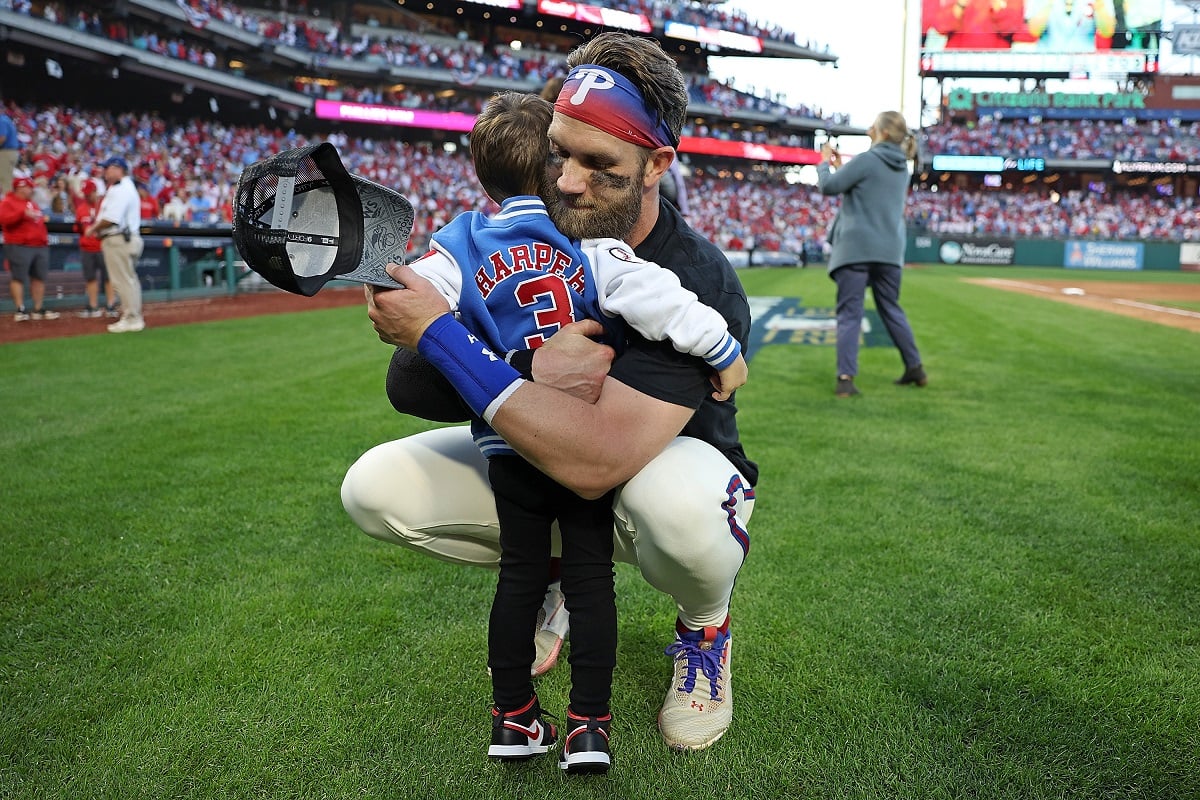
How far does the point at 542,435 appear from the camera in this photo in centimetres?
183

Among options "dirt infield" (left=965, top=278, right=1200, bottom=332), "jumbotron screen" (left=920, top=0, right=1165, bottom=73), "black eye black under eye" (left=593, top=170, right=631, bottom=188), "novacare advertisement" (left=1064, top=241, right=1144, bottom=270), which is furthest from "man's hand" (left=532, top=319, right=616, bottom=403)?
"jumbotron screen" (left=920, top=0, right=1165, bottom=73)

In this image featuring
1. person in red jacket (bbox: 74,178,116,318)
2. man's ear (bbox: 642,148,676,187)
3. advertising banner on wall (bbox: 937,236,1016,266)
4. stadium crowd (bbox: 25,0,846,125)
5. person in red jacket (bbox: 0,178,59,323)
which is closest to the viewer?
man's ear (bbox: 642,148,676,187)

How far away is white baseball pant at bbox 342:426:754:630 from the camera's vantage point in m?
2.00

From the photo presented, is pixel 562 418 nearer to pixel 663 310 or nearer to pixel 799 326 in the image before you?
pixel 663 310

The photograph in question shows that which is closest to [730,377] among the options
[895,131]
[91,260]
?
[895,131]

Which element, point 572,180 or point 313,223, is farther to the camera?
point 572,180

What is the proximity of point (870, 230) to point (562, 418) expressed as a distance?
539 cm

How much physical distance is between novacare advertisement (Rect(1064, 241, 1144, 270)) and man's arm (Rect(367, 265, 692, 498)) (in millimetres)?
41665

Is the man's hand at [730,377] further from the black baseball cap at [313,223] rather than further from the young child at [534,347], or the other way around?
the black baseball cap at [313,223]

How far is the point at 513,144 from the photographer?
6.89 ft

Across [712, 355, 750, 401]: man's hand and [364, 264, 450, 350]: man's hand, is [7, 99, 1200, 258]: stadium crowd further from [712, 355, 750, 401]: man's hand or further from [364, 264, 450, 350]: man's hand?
[712, 355, 750, 401]: man's hand

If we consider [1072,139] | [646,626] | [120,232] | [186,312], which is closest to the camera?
[646,626]

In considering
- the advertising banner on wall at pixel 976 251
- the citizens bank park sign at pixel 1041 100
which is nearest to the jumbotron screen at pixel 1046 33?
the citizens bank park sign at pixel 1041 100

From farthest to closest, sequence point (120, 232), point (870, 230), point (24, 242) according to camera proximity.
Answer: point (24, 242) → point (120, 232) → point (870, 230)
